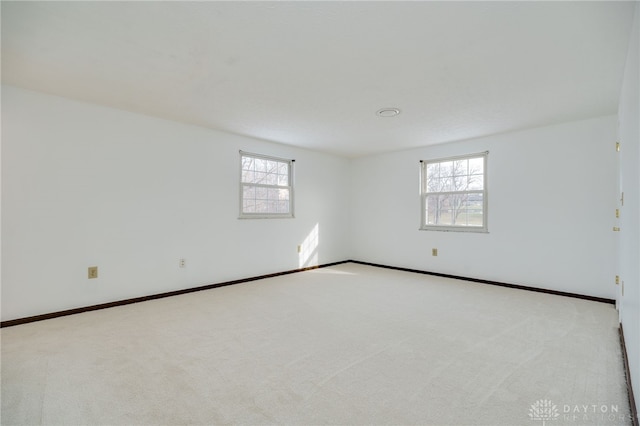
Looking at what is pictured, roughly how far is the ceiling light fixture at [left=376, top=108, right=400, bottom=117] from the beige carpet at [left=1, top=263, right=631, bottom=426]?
207cm

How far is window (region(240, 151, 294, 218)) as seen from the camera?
459 centimetres

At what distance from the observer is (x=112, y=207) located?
3352mm

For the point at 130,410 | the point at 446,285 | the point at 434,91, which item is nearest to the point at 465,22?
the point at 434,91

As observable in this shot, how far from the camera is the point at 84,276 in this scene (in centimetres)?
317

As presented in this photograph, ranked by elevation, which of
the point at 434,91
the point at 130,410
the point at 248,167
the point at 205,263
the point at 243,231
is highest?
the point at 434,91

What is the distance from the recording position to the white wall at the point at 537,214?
3.58 metres

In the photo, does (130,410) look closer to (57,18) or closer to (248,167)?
(57,18)

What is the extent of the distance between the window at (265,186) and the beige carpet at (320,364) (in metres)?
1.65

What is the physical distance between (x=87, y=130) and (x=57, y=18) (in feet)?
5.33

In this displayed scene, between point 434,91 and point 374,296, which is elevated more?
point 434,91

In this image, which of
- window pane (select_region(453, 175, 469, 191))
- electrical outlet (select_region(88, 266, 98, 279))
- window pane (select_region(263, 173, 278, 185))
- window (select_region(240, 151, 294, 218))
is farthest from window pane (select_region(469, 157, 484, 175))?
electrical outlet (select_region(88, 266, 98, 279))

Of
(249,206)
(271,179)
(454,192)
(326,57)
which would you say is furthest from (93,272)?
(454,192)

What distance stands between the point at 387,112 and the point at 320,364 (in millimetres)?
2582

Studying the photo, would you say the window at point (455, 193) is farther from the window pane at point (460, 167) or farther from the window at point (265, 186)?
the window at point (265, 186)
